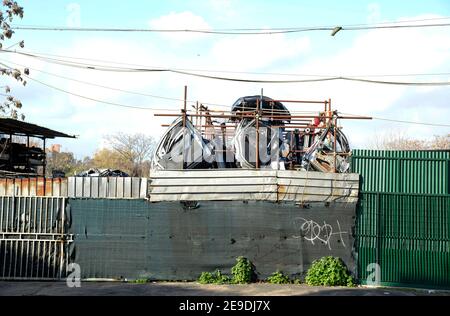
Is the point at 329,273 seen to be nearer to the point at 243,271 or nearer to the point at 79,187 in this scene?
the point at 243,271

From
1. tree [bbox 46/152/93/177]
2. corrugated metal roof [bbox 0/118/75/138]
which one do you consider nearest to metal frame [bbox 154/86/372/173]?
corrugated metal roof [bbox 0/118/75/138]

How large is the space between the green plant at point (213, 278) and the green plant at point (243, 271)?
239 mm

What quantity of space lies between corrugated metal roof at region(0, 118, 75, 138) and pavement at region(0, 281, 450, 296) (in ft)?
24.3

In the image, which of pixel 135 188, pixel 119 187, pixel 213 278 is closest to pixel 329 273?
pixel 213 278

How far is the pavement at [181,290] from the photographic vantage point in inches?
461

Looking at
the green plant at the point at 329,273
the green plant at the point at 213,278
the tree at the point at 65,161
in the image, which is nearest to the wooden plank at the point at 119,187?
the green plant at the point at 213,278

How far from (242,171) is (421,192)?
4.86m

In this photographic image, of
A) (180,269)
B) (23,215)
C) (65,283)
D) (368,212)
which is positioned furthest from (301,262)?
(23,215)

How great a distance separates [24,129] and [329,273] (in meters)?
14.1

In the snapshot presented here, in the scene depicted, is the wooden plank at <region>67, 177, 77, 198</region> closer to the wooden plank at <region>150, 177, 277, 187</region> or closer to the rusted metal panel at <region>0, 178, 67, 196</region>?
the rusted metal panel at <region>0, 178, 67, 196</region>

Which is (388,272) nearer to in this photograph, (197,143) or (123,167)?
(197,143)

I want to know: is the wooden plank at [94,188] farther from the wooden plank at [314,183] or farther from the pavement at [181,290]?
the wooden plank at [314,183]

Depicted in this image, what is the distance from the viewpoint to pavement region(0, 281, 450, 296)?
11.7m

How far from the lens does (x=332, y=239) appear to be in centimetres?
1304
